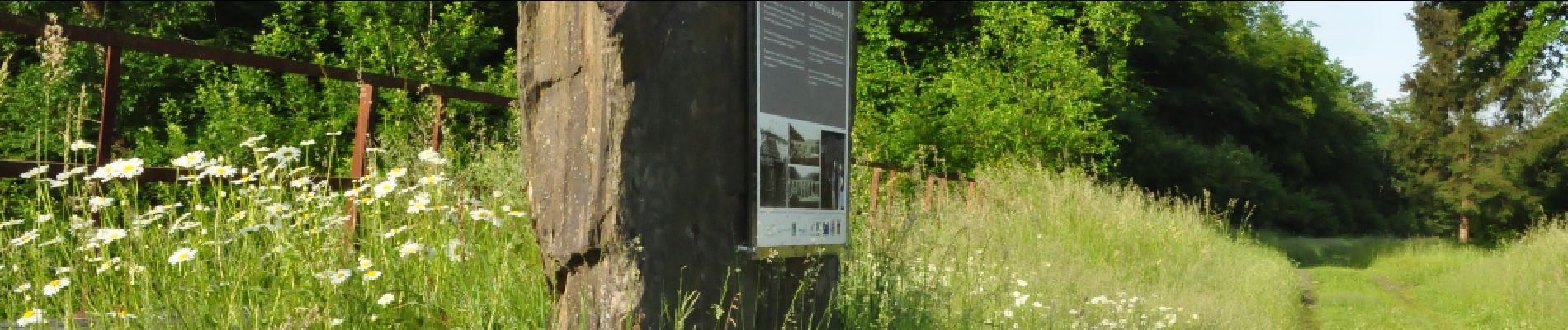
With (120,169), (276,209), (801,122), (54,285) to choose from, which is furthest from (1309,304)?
(54,285)

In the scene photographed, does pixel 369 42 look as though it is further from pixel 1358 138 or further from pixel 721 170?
pixel 1358 138

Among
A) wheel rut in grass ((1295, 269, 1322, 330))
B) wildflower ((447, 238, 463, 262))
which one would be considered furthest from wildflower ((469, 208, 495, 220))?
wheel rut in grass ((1295, 269, 1322, 330))

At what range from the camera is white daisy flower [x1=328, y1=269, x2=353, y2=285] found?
402cm

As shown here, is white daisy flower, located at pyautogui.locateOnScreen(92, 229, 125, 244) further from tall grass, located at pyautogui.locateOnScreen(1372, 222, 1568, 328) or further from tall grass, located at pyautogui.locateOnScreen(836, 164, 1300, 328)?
tall grass, located at pyautogui.locateOnScreen(1372, 222, 1568, 328)

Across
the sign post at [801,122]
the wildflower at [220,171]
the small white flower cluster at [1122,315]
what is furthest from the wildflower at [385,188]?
the small white flower cluster at [1122,315]

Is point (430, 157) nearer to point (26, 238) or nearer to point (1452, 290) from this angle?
point (26, 238)

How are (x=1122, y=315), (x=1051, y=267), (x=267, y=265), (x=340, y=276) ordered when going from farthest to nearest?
(x=1051, y=267) → (x=1122, y=315) → (x=267, y=265) → (x=340, y=276)

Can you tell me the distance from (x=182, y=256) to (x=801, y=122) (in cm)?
197

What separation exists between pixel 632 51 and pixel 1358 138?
49.7m

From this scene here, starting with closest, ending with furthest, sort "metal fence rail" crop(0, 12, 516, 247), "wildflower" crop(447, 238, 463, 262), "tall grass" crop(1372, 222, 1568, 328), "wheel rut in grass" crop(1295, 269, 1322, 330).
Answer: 1. "metal fence rail" crop(0, 12, 516, 247)
2. "wildflower" crop(447, 238, 463, 262)
3. "wheel rut in grass" crop(1295, 269, 1322, 330)
4. "tall grass" crop(1372, 222, 1568, 328)

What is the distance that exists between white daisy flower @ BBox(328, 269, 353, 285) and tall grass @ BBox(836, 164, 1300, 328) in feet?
5.78

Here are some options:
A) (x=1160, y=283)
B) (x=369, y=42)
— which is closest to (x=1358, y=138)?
(x=369, y=42)

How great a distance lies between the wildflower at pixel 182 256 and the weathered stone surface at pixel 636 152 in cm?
104

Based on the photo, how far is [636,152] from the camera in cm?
361
